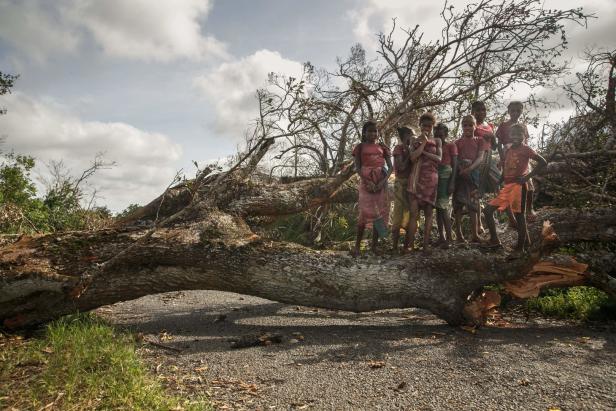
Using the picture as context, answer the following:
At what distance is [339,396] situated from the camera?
11.4 ft

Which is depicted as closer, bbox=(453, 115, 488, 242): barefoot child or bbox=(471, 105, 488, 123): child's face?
bbox=(453, 115, 488, 242): barefoot child

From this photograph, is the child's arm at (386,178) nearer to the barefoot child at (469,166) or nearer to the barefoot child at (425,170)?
the barefoot child at (425,170)

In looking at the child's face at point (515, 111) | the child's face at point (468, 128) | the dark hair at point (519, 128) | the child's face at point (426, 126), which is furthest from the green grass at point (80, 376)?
the child's face at point (515, 111)

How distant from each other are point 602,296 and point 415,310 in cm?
297

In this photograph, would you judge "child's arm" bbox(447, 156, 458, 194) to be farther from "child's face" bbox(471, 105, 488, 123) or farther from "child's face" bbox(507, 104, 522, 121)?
"child's face" bbox(507, 104, 522, 121)

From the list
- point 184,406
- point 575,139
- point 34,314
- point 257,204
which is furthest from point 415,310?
point 34,314

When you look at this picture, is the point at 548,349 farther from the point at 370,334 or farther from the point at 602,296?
the point at 602,296

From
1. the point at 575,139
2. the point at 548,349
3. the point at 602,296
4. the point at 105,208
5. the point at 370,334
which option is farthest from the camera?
the point at 105,208

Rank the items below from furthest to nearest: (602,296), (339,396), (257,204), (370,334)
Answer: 1. (257,204)
2. (602,296)
3. (370,334)
4. (339,396)

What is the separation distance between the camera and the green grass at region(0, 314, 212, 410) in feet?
10.5

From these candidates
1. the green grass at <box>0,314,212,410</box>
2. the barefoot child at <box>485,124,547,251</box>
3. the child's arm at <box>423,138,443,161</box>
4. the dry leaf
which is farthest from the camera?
the child's arm at <box>423,138,443,161</box>

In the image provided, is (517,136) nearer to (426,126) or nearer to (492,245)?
(426,126)

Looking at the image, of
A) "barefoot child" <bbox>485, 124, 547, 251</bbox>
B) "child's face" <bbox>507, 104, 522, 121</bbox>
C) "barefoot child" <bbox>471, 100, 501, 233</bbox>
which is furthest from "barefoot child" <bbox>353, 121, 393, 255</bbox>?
"child's face" <bbox>507, 104, 522, 121</bbox>

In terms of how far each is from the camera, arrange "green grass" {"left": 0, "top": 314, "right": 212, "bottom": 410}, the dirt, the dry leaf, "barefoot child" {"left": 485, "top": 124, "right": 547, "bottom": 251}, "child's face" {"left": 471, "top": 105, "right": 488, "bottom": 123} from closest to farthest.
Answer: "green grass" {"left": 0, "top": 314, "right": 212, "bottom": 410}
the dirt
the dry leaf
"barefoot child" {"left": 485, "top": 124, "right": 547, "bottom": 251}
"child's face" {"left": 471, "top": 105, "right": 488, "bottom": 123}
